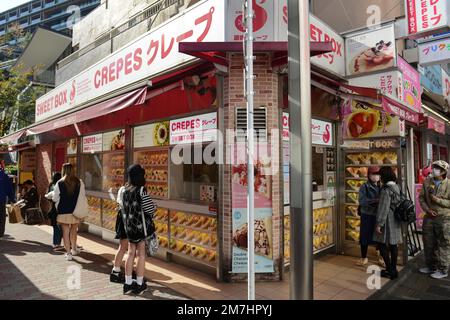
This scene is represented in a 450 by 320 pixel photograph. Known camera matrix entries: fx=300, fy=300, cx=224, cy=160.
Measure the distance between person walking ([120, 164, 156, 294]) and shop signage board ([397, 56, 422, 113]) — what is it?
19.4 feet

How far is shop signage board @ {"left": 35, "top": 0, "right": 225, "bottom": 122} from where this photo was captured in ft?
17.1

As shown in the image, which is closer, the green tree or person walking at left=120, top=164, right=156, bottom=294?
person walking at left=120, top=164, right=156, bottom=294

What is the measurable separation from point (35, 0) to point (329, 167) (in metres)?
85.0

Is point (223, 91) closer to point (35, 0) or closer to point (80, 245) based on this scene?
point (80, 245)

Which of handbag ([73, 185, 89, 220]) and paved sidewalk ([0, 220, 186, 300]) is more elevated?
handbag ([73, 185, 89, 220])

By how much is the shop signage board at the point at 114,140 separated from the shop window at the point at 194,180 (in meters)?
2.11

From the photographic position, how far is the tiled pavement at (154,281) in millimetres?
4348

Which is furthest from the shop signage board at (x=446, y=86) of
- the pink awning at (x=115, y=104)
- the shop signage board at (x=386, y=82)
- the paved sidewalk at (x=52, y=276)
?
the paved sidewalk at (x=52, y=276)

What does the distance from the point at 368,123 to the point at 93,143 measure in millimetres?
7411

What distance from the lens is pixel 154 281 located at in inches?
196

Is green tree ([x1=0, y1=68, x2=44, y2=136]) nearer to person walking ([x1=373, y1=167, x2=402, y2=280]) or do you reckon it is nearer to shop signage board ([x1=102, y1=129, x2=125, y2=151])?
shop signage board ([x1=102, y1=129, x2=125, y2=151])

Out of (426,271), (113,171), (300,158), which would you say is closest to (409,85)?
(426,271)

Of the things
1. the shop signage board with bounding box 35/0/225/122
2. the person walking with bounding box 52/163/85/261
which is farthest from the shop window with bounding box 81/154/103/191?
the person walking with bounding box 52/163/85/261

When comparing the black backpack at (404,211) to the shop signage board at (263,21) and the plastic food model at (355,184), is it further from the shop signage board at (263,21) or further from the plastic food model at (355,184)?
the shop signage board at (263,21)
